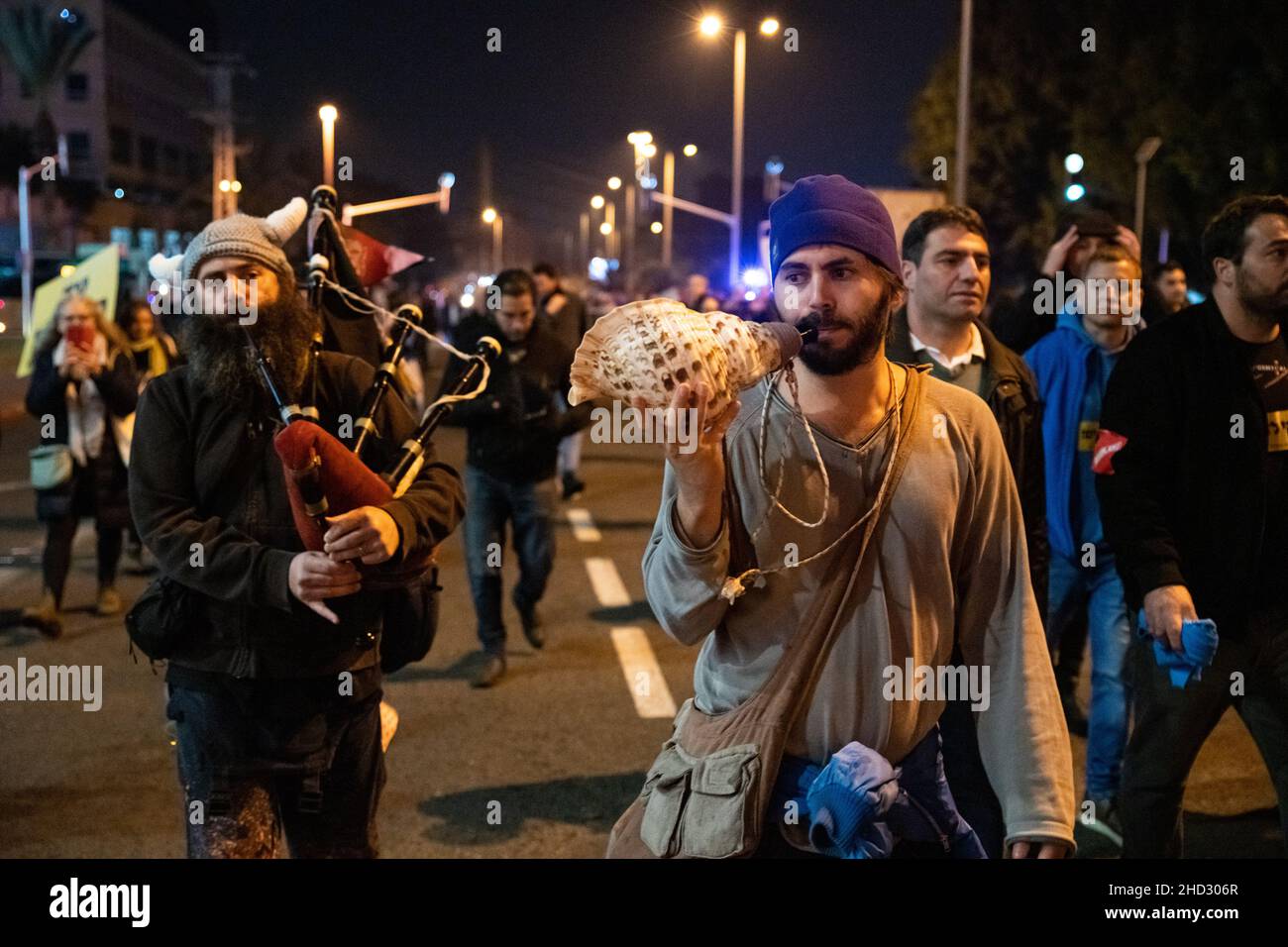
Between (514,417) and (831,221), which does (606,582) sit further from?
(831,221)

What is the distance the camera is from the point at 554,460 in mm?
8320

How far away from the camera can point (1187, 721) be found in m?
4.23

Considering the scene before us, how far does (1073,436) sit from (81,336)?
6014 mm

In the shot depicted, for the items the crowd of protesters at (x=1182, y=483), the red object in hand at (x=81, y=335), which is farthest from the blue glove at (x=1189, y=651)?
the red object in hand at (x=81, y=335)

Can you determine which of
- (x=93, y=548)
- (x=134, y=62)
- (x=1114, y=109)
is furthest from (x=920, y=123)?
(x=134, y=62)

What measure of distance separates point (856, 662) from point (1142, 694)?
2.01 metres

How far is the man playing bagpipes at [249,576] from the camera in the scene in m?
3.44

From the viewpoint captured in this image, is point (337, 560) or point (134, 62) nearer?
point (337, 560)

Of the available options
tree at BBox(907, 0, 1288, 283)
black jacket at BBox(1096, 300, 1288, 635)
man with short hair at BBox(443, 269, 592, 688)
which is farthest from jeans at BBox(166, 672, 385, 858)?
tree at BBox(907, 0, 1288, 283)

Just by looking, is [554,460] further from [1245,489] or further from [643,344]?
[643,344]

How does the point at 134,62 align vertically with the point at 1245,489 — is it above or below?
above

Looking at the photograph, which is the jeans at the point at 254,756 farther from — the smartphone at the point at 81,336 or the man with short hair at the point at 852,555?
the smartphone at the point at 81,336

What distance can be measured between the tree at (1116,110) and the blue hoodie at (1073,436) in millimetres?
6805

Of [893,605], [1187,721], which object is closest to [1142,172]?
[1187,721]
